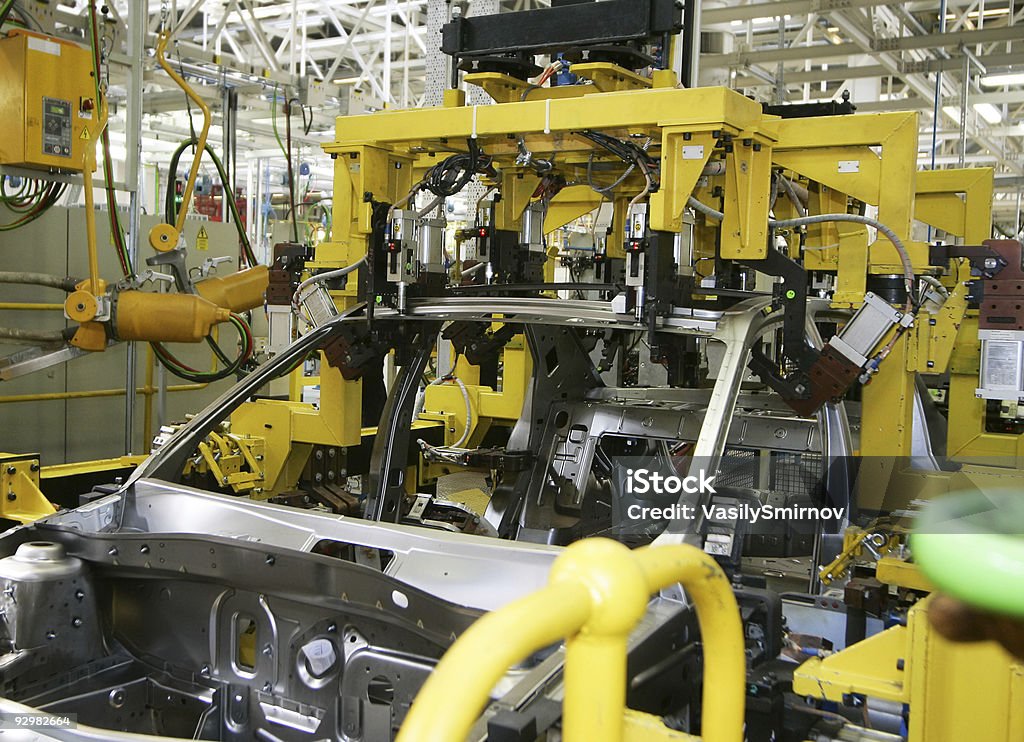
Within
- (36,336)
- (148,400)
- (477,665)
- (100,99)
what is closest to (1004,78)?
(148,400)

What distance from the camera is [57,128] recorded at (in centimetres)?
598

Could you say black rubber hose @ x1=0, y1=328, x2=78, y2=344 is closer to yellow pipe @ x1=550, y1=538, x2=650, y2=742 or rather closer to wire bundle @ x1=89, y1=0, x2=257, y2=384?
wire bundle @ x1=89, y1=0, x2=257, y2=384

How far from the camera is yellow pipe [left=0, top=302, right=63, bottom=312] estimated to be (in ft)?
24.4

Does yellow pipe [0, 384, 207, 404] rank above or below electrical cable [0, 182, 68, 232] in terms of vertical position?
below

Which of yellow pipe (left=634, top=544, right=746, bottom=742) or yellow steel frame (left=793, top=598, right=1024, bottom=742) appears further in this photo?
yellow steel frame (left=793, top=598, right=1024, bottom=742)

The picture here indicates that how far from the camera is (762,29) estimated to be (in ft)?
41.0

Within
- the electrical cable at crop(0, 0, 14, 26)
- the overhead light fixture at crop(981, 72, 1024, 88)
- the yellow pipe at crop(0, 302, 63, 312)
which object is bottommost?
the yellow pipe at crop(0, 302, 63, 312)

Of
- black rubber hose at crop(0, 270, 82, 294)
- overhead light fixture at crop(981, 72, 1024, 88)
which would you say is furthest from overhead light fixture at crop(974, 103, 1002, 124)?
black rubber hose at crop(0, 270, 82, 294)

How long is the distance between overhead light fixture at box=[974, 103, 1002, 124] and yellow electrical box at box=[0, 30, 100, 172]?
12.0 meters

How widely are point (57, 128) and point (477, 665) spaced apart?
5.67 m

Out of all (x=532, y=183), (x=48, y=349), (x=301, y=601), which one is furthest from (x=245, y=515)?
(x=48, y=349)

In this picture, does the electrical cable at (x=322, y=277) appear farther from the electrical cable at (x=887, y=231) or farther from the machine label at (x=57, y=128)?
the machine label at (x=57, y=128)

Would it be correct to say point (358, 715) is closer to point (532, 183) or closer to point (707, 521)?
point (707, 521)

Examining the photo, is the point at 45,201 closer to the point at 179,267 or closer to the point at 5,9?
the point at 179,267
